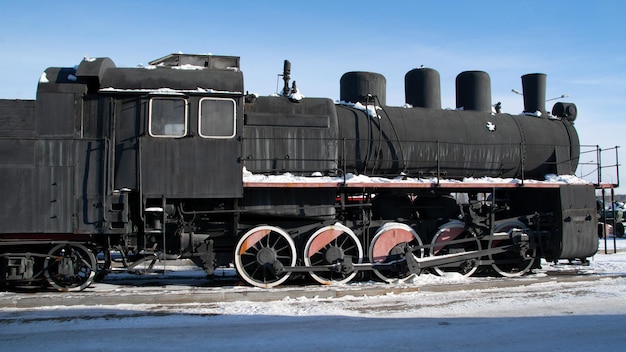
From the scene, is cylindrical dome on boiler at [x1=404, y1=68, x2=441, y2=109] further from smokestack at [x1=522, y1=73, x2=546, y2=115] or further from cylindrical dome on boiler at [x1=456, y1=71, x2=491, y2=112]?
smokestack at [x1=522, y1=73, x2=546, y2=115]

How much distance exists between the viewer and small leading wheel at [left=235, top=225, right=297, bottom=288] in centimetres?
850

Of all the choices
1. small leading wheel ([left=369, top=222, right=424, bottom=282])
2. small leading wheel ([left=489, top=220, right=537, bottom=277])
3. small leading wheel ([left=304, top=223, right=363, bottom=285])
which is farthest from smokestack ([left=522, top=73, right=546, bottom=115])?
small leading wheel ([left=304, top=223, right=363, bottom=285])

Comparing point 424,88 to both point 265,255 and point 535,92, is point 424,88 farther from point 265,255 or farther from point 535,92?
point 265,255

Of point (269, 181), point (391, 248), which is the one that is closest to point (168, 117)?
point (269, 181)

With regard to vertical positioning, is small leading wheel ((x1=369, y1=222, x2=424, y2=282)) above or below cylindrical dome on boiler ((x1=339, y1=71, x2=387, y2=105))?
below

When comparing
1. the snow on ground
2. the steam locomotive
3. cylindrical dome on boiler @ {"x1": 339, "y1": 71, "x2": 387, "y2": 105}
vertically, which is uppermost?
cylindrical dome on boiler @ {"x1": 339, "y1": 71, "x2": 387, "y2": 105}

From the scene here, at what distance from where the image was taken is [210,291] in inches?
315

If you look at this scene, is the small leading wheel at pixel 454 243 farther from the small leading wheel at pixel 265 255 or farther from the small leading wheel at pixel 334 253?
the small leading wheel at pixel 265 255

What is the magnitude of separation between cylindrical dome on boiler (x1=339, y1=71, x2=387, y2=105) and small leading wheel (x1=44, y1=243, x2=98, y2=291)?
5.93 meters

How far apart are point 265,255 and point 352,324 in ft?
8.73

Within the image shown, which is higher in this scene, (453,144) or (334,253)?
(453,144)

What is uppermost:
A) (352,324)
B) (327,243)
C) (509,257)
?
(327,243)

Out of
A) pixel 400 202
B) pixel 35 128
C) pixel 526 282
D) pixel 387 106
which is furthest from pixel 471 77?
pixel 35 128

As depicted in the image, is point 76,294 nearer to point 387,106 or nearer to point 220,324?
point 220,324
